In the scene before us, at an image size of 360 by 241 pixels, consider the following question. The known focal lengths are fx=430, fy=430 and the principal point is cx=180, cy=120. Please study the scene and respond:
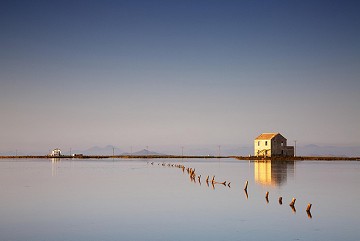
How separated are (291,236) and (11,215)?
20.9 meters

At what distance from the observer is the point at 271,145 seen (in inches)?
5344

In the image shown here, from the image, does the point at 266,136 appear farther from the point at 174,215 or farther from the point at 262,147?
the point at 174,215

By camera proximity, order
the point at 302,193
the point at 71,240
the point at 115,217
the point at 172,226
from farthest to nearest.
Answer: the point at 302,193
the point at 115,217
the point at 172,226
the point at 71,240

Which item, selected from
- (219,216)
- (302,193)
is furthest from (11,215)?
(302,193)

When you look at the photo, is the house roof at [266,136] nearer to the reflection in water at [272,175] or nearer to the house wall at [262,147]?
the house wall at [262,147]

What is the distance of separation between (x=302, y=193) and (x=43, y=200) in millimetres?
28811

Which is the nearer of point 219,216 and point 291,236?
point 291,236

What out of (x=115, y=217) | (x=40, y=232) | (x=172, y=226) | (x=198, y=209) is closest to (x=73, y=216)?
(x=115, y=217)

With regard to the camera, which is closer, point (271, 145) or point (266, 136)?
point (271, 145)

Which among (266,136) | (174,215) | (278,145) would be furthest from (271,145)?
(174,215)

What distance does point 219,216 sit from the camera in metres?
33.5

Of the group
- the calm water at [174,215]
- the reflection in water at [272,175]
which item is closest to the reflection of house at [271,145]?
the reflection in water at [272,175]

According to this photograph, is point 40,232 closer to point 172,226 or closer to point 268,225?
point 172,226

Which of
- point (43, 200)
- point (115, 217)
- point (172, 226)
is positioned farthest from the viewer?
point (43, 200)
